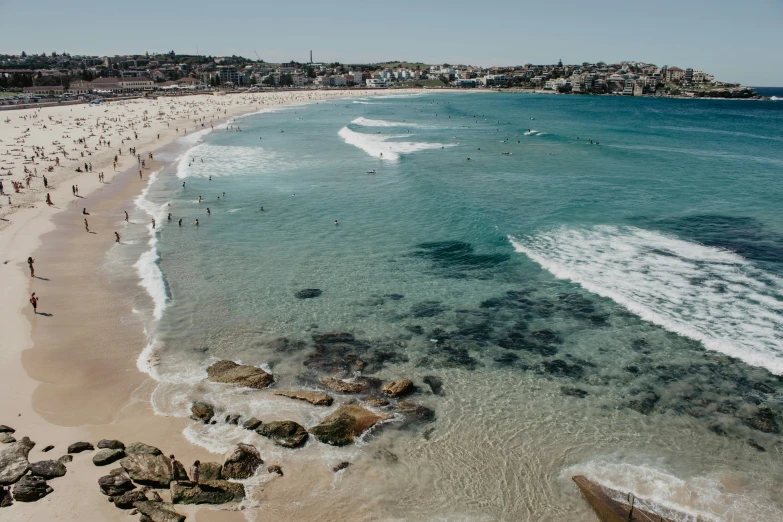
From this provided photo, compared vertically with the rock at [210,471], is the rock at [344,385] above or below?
above

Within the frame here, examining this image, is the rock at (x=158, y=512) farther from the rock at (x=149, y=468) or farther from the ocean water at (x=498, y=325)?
the ocean water at (x=498, y=325)

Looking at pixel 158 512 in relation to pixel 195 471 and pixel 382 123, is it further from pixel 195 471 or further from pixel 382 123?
pixel 382 123

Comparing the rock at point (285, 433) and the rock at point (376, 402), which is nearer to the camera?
the rock at point (285, 433)

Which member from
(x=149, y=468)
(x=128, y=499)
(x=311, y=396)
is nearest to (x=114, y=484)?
(x=128, y=499)

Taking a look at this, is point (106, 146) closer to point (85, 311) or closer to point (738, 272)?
point (85, 311)

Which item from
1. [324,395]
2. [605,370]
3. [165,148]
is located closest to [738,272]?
[605,370]

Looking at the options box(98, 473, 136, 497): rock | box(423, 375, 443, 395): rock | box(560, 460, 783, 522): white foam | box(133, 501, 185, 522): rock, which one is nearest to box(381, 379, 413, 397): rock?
box(423, 375, 443, 395): rock

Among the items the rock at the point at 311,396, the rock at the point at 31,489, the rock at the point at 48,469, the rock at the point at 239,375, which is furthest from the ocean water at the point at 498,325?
the rock at the point at 31,489
